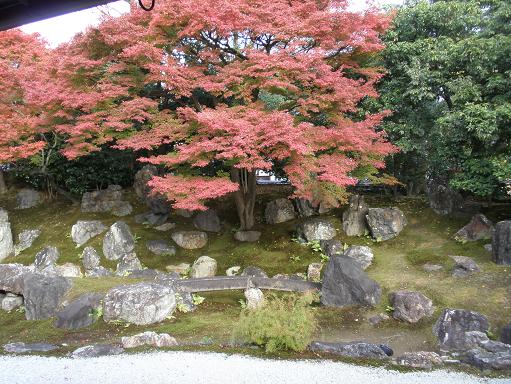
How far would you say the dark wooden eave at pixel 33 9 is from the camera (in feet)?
14.0

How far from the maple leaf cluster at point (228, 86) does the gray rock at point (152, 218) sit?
11.4ft

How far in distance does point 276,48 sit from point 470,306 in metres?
8.10

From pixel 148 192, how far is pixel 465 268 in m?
10.5

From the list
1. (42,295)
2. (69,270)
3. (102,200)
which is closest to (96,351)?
(42,295)

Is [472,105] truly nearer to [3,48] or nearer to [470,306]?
[470,306]

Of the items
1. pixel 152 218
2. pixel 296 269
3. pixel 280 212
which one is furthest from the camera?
pixel 152 218

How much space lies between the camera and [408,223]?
529 inches

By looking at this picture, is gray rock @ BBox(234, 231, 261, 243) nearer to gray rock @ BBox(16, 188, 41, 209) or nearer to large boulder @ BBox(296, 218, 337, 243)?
large boulder @ BBox(296, 218, 337, 243)

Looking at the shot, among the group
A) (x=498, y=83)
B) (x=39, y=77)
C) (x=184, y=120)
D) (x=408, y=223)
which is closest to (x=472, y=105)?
(x=498, y=83)

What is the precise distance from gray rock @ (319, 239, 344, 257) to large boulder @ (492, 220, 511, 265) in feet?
12.7

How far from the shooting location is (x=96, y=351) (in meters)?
7.19

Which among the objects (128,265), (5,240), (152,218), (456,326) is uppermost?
(5,240)

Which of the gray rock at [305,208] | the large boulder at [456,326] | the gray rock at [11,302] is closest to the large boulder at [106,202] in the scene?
the gray rock at [11,302]

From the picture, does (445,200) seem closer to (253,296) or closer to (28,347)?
(253,296)
